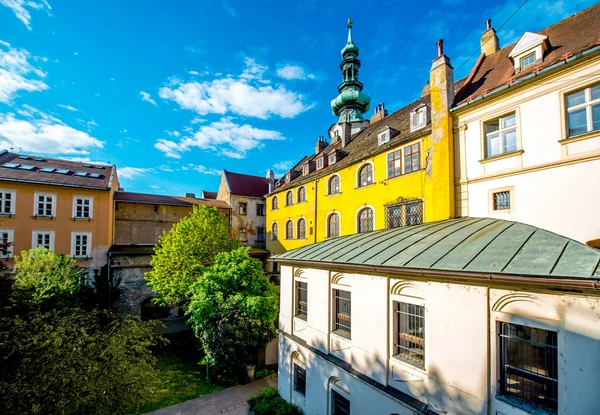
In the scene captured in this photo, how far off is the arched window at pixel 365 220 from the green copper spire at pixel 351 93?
2028 centimetres

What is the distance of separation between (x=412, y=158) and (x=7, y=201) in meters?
28.5

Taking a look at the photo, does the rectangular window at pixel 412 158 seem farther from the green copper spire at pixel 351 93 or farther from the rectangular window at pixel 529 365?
the green copper spire at pixel 351 93

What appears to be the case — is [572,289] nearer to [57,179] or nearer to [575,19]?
[575,19]

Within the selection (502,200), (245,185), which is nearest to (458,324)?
(502,200)

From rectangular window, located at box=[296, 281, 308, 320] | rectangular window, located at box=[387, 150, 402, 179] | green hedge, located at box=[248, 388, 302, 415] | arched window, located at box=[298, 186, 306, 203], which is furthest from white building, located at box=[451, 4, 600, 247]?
arched window, located at box=[298, 186, 306, 203]

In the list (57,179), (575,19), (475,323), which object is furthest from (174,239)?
Answer: (575,19)

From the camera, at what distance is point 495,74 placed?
1140cm

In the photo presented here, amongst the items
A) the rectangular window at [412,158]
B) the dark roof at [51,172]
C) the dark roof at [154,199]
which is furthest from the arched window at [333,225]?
the dark roof at [51,172]

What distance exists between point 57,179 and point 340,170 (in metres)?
22.9

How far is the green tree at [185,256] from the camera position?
56.3 ft

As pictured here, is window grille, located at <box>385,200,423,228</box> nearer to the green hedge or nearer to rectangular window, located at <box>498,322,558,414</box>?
rectangular window, located at <box>498,322,558,414</box>

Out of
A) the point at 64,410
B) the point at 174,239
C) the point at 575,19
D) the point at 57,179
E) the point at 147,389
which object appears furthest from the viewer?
the point at 57,179

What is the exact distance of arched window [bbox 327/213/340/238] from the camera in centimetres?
1861

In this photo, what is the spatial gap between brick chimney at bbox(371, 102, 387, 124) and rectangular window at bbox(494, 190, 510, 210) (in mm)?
14036
